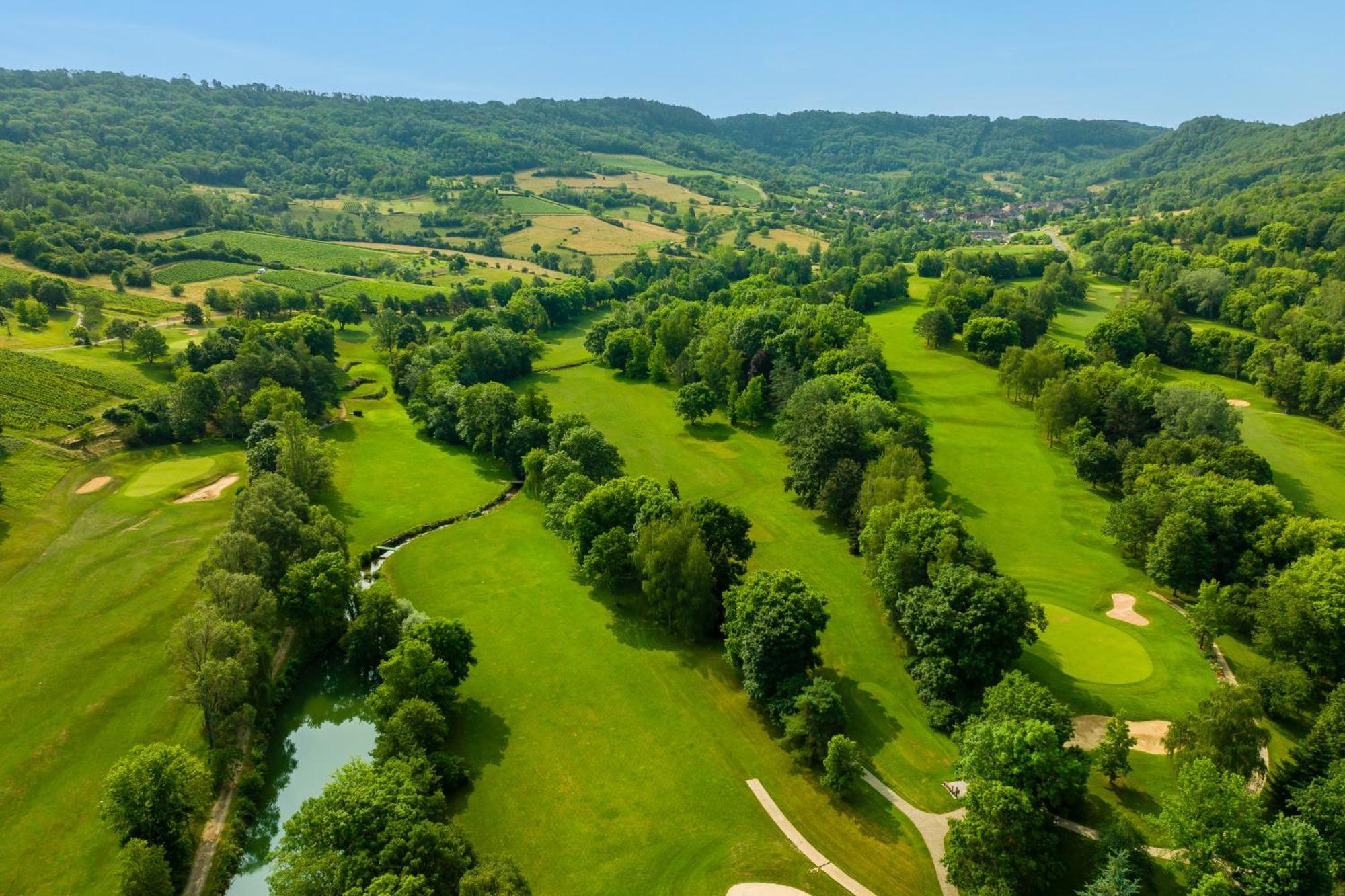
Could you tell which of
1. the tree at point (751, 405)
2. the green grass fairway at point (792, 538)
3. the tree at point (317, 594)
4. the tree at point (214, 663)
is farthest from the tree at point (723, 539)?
the tree at point (751, 405)

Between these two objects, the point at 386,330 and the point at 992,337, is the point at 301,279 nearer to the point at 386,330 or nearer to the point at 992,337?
the point at 386,330

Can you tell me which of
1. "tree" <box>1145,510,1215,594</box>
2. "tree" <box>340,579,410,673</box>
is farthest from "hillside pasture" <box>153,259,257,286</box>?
"tree" <box>1145,510,1215,594</box>

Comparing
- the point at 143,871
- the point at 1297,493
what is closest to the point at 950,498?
the point at 1297,493

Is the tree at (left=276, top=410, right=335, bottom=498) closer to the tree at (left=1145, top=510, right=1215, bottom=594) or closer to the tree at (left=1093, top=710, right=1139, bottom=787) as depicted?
the tree at (left=1093, top=710, right=1139, bottom=787)

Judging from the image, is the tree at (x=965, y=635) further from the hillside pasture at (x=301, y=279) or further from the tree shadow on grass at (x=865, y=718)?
the hillside pasture at (x=301, y=279)

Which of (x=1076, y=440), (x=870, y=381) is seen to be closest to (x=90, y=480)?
(x=870, y=381)
